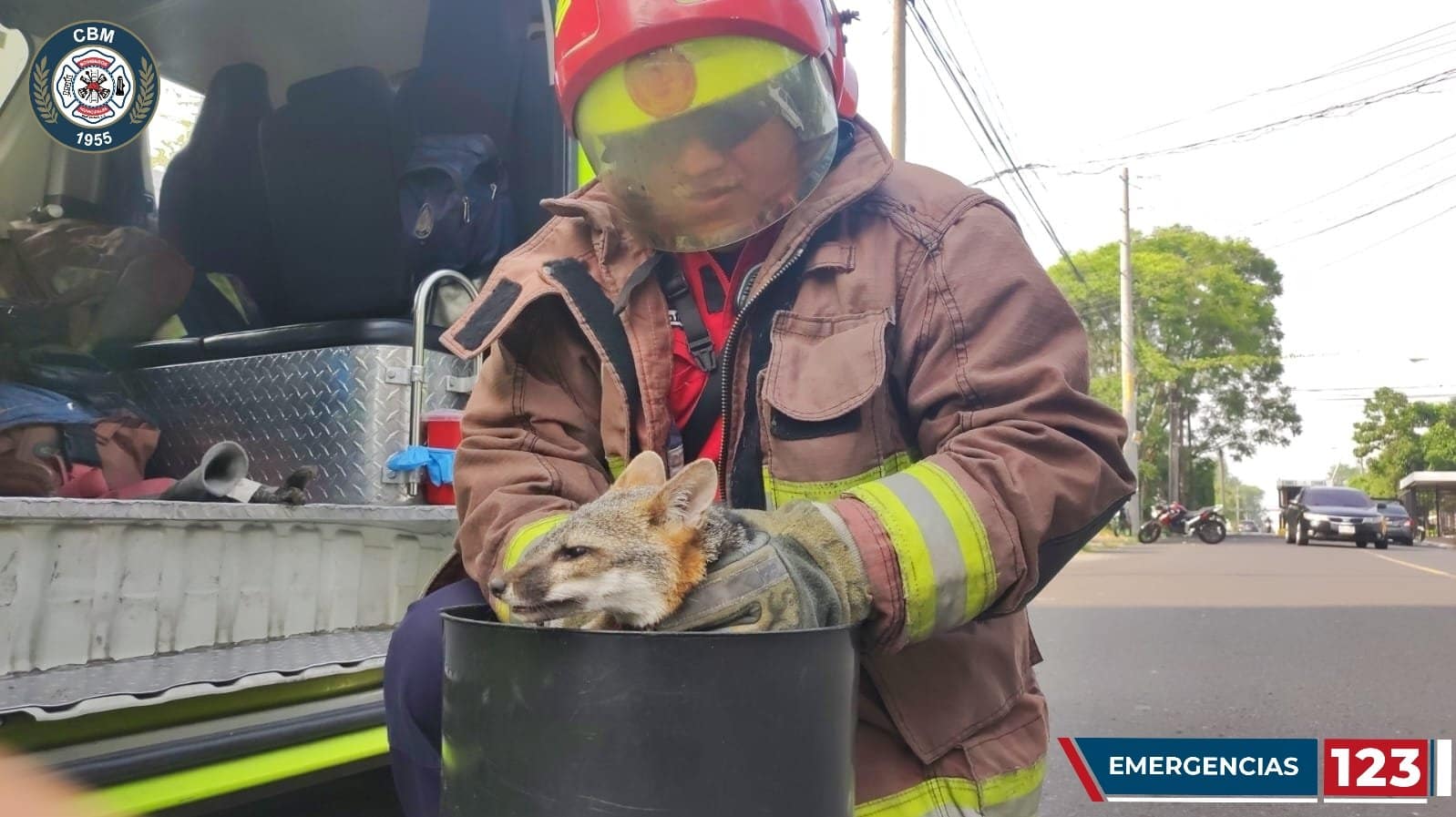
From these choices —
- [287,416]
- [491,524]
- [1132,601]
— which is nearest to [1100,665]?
[1132,601]

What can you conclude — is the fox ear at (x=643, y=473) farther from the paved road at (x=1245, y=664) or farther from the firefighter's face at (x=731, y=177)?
the paved road at (x=1245, y=664)

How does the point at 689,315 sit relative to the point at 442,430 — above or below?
above

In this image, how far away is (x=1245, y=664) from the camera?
21.7ft

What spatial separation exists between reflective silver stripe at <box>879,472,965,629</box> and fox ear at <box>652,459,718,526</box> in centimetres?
26

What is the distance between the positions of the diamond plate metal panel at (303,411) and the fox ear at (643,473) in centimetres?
140

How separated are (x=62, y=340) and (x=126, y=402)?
1.37ft

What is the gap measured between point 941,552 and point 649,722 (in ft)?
1.54

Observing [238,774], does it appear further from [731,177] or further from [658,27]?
[658,27]

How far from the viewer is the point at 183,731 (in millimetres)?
1819

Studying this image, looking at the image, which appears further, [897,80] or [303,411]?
[897,80]

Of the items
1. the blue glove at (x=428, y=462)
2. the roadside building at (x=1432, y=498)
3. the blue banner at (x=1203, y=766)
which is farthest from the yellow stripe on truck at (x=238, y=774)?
the roadside building at (x=1432, y=498)

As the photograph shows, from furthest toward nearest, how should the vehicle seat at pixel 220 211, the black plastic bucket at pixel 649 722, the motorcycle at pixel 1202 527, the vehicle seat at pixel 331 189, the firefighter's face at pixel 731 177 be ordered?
the motorcycle at pixel 1202 527 < the vehicle seat at pixel 220 211 < the vehicle seat at pixel 331 189 < the firefighter's face at pixel 731 177 < the black plastic bucket at pixel 649 722

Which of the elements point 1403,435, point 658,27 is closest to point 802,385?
point 658,27

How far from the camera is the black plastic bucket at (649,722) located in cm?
113
